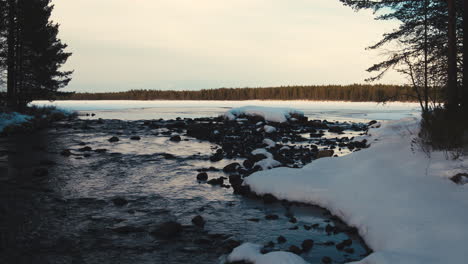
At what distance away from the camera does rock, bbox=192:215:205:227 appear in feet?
21.4

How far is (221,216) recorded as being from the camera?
7055 mm

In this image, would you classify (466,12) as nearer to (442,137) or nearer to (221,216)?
(442,137)

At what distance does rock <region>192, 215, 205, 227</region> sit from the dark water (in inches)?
7.0

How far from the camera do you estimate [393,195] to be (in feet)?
21.2

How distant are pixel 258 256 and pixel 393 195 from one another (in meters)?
3.07

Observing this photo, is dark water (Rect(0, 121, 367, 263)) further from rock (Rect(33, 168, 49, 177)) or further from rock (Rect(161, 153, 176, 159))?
rock (Rect(161, 153, 176, 159))

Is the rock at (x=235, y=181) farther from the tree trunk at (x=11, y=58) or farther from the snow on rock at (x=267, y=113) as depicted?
the tree trunk at (x=11, y=58)

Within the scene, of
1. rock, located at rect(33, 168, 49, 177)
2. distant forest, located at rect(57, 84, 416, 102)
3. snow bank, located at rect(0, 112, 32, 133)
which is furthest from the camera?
distant forest, located at rect(57, 84, 416, 102)

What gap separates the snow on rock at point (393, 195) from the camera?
4617mm

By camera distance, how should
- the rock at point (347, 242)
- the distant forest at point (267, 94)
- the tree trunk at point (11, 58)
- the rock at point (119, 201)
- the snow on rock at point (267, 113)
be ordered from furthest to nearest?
1. the distant forest at point (267, 94)
2. the snow on rock at point (267, 113)
3. the tree trunk at point (11, 58)
4. the rock at point (119, 201)
5. the rock at point (347, 242)

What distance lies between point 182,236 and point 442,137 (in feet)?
18.8

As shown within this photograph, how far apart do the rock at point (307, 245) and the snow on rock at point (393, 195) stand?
87cm

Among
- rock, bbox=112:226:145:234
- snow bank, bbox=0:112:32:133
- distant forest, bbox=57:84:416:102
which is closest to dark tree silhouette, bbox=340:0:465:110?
rock, bbox=112:226:145:234

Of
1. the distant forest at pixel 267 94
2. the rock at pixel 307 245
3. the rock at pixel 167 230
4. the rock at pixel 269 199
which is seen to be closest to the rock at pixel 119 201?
the rock at pixel 167 230
